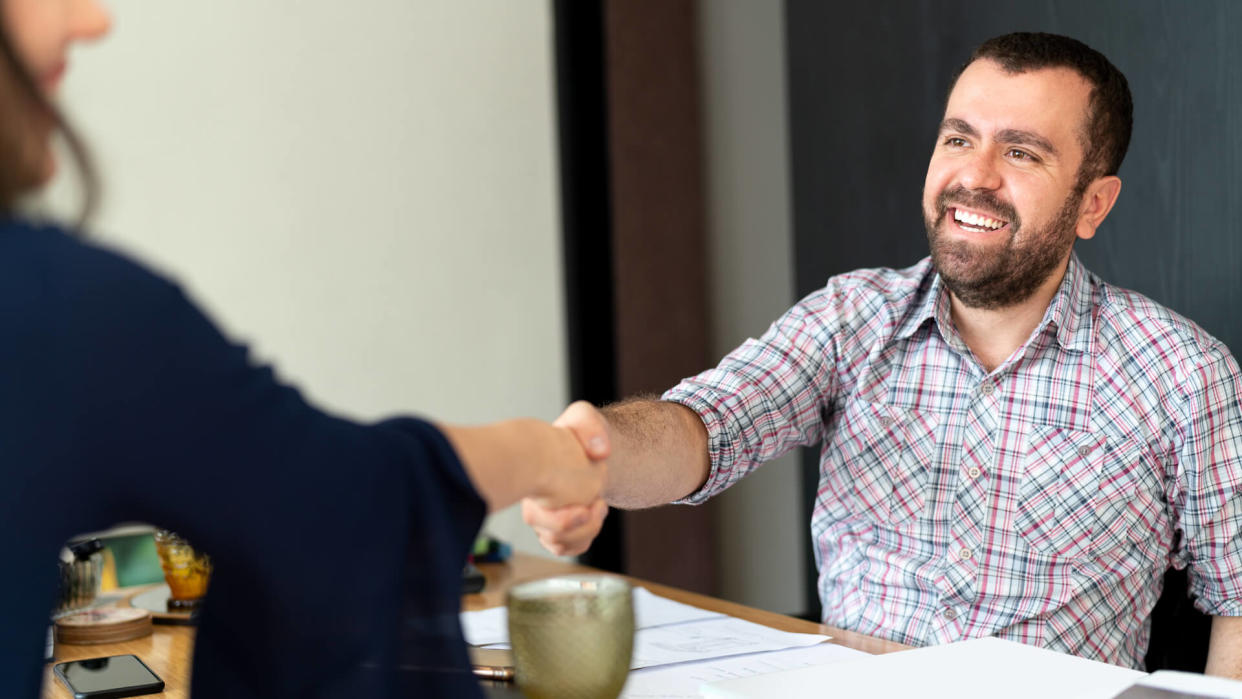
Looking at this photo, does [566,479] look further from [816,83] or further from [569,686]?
[816,83]

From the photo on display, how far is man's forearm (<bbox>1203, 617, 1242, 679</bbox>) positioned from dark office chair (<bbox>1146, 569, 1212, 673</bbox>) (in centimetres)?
4

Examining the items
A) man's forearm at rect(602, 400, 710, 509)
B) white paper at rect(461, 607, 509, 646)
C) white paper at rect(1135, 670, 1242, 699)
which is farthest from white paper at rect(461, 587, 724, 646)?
white paper at rect(1135, 670, 1242, 699)

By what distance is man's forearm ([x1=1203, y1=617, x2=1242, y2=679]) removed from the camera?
5.14 ft

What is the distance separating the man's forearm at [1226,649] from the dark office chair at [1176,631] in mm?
37

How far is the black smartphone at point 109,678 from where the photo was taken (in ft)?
3.96

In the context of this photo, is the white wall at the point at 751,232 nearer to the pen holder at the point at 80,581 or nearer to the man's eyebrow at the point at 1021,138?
the man's eyebrow at the point at 1021,138

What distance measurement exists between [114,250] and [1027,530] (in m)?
1.31

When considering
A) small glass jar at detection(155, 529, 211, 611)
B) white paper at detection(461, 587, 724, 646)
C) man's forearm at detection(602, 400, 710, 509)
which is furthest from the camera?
small glass jar at detection(155, 529, 211, 611)

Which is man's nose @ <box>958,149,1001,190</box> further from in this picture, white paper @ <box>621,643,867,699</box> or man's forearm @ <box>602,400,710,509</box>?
white paper @ <box>621,643,867,699</box>

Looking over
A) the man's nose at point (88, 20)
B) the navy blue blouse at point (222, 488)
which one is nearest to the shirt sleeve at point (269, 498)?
the navy blue blouse at point (222, 488)

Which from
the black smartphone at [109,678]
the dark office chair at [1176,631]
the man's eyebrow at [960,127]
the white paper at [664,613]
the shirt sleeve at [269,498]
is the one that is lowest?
the dark office chair at [1176,631]

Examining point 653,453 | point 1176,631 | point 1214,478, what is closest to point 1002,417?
point 1214,478

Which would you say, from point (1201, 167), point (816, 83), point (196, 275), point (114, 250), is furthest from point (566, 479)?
point (196, 275)

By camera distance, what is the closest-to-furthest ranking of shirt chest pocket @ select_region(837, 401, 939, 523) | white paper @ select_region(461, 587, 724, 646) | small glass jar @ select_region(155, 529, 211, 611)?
white paper @ select_region(461, 587, 724, 646) < small glass jar @ select_region(155, 529, 211, 611) < shirt chest pocket @ select_region(837, 401, 939, 523)
